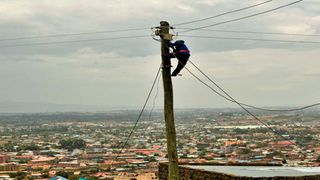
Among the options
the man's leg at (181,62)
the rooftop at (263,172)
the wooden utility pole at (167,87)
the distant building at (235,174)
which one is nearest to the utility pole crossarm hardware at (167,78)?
the wooden utility pole at (167,87)

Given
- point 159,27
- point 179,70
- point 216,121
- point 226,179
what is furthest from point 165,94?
point 216,121

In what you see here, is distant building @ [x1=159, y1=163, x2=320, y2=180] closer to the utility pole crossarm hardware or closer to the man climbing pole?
the utility pole crossarm hardware

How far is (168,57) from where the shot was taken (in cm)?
1080

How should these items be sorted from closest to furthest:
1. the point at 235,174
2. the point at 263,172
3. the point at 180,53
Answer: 1. the point at 180,53
2. the point at 235,174
3. the point at 263,172

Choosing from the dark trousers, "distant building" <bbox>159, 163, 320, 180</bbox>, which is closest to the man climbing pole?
the dark trousers

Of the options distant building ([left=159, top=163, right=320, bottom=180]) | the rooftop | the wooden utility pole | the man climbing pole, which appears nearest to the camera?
the wooden utility pole

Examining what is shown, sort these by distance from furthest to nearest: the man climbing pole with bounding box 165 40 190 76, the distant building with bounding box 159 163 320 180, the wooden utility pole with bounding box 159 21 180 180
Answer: the distant building with bounding box 159 163 320 180
the man climbing pole with bounding box 165 40 190 76
the wooden utility pole with bounding box 159 21 180 180

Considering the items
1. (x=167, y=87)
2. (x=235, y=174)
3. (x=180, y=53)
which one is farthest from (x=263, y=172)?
(x=180, y=53)

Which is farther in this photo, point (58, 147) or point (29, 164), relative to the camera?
point (58, 147)

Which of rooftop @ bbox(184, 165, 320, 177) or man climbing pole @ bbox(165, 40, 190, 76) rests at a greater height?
man climbing pole @ bbox(165, 40, 190, 76)

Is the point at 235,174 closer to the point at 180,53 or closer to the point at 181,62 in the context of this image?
the point at 181,62

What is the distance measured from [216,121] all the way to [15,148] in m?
72.0

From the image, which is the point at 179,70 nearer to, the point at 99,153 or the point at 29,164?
the point at 29,164

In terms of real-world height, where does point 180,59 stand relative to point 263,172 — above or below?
above
